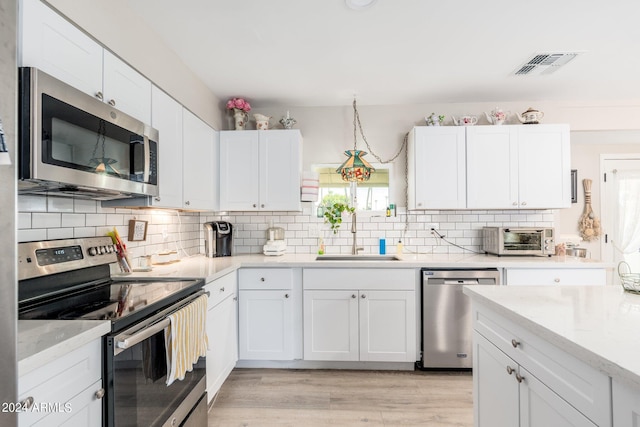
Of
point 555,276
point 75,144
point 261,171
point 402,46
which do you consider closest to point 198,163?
point 261,171

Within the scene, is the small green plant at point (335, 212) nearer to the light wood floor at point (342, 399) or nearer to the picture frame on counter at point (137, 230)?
the light wood floor at point (342, 399)

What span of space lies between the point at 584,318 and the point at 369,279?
1761 millimetres

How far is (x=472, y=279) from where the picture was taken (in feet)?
9.17

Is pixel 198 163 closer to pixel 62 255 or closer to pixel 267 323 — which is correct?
pixel 62 255

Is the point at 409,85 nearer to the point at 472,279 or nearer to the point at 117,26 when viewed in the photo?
the point at 472,279

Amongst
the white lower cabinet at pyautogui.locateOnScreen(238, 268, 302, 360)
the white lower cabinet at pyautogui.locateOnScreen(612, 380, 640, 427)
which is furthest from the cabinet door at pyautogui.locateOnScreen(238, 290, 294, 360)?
the white lower cabinet at pyautogui.locateOnScreen(612, 380, 640, 427)

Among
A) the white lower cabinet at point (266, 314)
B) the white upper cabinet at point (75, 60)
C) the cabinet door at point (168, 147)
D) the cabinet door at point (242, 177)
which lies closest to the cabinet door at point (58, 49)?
the white upper cabinet at point (75, 60)

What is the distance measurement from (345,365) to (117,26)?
9.24ft

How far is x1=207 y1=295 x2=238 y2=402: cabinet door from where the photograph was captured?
222 centimetres

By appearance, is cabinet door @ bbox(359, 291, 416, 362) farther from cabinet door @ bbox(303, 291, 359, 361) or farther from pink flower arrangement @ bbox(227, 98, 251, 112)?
pink flower arrangement @ bbox(227, 98, 251, 112)

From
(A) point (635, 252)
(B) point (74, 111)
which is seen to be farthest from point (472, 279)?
(B) point (74, 111)

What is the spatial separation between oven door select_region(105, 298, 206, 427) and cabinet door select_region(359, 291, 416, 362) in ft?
4.96

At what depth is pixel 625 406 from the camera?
31.0 inches

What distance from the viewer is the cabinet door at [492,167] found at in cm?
310
